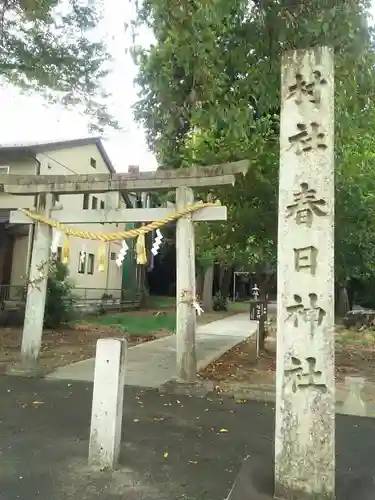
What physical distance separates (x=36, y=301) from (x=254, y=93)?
539 cm

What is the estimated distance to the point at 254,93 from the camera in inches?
263

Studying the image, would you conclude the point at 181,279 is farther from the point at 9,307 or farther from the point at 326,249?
the point at 9,307

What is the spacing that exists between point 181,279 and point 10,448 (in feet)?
12.9

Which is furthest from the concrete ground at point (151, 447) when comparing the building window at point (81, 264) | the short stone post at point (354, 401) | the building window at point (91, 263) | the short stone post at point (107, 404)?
the building window at point (91, 263)

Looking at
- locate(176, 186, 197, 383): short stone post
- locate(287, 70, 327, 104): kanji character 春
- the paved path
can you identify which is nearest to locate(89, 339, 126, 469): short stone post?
locate(287, 70, 327, 104): kanji character 春

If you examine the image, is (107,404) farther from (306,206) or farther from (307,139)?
(307,139)

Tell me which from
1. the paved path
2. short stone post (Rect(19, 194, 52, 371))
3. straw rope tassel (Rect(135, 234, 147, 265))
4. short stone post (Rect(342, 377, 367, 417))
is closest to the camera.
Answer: short stone post (Rect(342, 377, 367, 417))

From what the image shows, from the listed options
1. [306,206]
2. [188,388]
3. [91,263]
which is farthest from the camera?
[91,263]

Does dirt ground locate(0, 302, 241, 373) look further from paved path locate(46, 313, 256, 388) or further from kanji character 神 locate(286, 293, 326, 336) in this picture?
kanji character 神 locate(286, 293, 326, 336)

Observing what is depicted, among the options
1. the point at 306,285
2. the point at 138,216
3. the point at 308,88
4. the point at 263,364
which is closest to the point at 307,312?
the point at 306,285

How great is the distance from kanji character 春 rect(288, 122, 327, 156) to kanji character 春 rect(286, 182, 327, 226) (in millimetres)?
311

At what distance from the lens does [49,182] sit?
9.08 meters

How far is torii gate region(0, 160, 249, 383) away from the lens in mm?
7922

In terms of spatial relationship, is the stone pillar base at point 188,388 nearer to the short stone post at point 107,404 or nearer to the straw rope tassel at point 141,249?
the straw rope tassel at point 141,249
